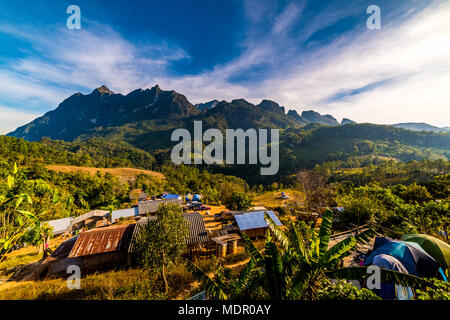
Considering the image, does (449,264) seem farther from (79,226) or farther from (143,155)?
(143,155)

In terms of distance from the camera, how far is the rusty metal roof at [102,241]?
12.7 meters

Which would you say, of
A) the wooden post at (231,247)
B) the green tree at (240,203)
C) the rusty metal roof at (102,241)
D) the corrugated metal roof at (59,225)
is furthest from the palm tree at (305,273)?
the corrugated metal roof at (59,225)

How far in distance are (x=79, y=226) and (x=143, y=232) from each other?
104ft

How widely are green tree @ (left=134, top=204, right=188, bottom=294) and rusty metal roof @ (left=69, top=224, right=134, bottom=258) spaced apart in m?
6.11

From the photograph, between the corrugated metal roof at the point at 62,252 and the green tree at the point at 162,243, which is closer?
the green tree at the point at 162,243

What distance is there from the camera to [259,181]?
4899 inches

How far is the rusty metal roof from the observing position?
499 inches

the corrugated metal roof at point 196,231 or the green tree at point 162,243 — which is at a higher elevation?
the green tree at point 162,243

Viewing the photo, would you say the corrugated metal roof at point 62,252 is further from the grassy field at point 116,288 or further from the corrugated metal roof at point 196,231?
the corrugated metal roof at point 196,231

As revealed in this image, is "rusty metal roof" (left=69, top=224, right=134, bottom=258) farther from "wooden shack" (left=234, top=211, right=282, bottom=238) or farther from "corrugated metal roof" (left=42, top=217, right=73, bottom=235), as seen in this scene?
"corrugated metal roof" (left=42, top=217, right=73, bottom=235)

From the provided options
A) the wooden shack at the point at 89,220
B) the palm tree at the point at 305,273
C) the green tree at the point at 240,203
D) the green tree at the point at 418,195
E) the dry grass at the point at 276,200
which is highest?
the palm tree at the point at 305,273

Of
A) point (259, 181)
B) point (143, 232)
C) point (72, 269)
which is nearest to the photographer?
point (143, 232)

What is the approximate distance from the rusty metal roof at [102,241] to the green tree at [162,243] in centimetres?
611
